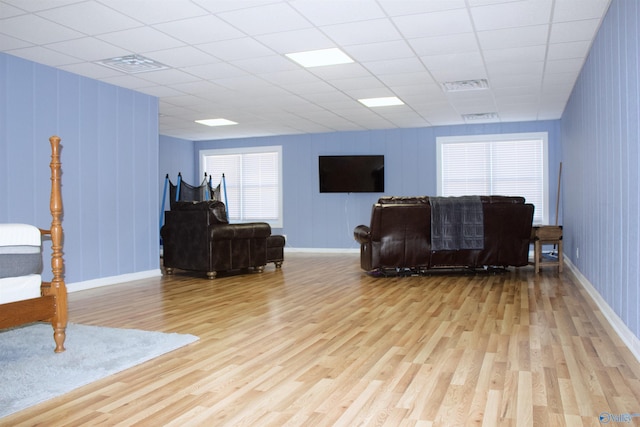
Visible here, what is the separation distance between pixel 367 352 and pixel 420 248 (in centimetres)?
347

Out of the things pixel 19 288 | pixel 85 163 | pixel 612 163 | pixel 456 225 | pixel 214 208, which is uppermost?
pixel 85 163

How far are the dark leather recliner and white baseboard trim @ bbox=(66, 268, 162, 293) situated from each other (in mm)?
293

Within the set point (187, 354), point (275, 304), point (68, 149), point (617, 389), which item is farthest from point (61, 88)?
point (617, 389)

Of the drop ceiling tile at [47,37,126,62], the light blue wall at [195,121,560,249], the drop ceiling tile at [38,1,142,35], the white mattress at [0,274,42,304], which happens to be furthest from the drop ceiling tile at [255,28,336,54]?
the light blue wall at [195,121,560,249]

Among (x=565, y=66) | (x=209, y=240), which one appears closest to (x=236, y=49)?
(x=209, y=240)

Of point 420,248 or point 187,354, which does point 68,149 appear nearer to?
point 187,354

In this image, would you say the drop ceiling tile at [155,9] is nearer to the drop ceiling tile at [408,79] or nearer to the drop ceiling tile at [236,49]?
the drop ceiling tile at [236,49]

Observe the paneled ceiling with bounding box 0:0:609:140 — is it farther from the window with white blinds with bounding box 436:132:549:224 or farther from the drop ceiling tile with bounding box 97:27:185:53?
the window with white blinds with bounding box 436:132:549:224

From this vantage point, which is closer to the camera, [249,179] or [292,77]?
[292,77]

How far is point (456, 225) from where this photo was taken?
6.38m

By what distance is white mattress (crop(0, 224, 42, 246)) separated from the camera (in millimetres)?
2842

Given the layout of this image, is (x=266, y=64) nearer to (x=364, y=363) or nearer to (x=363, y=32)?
(x=363, y=32)

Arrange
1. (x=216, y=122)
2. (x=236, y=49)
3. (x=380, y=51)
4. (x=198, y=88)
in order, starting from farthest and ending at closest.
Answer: (x=216, y=122) < (x=198, y=88) < (x=380, y=51) < (x=236, y=49)

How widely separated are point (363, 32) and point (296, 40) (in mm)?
628
